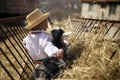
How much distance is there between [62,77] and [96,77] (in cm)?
48

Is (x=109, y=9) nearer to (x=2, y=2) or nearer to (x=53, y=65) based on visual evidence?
(x=2, y=2)

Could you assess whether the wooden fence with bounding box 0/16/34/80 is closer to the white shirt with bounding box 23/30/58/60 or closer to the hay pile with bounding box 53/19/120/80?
the white shirt with bounding box 23/30/58/60

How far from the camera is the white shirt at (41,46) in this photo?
3.75 m

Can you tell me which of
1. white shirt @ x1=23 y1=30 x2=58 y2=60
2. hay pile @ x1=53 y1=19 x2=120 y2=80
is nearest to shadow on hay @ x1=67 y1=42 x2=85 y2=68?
→ hay pile @ x1=53 y1=19 x2=120 y2=80

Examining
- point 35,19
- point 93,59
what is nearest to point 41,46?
point 35,19

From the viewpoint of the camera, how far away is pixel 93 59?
3.93 meters

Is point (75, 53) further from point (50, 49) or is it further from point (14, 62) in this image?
point (14, 62)

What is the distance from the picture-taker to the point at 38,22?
13.3 feet

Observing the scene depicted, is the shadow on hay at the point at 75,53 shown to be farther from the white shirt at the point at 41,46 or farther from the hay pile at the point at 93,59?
the white shirt at the point at 41,46

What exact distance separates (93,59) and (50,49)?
0.66 meters

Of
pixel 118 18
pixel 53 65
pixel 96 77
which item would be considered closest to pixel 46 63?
pixel 53 65

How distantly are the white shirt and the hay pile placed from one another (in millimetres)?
357

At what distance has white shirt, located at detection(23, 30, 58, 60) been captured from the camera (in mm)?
3748

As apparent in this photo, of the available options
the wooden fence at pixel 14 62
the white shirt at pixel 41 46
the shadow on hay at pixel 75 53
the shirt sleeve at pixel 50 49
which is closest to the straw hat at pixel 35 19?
the white shirt at pixel 41 46
